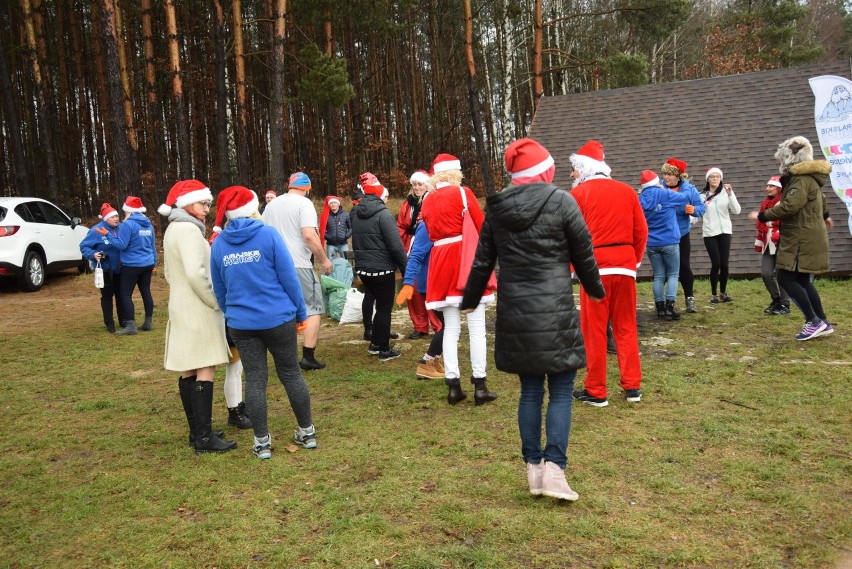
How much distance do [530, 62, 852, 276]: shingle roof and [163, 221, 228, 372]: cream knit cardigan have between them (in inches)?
362

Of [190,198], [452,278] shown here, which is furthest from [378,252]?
[190,198]

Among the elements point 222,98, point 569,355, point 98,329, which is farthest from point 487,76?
point 569,355

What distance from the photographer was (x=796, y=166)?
21.4ft

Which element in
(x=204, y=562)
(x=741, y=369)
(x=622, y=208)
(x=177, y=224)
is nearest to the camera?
(x=204, y=562)

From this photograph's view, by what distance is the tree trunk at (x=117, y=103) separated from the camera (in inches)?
595

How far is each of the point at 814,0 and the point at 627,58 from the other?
112ft

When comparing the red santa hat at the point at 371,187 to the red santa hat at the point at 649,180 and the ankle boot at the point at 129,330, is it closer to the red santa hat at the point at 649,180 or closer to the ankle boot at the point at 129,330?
the red santa hat at the point at 649,180

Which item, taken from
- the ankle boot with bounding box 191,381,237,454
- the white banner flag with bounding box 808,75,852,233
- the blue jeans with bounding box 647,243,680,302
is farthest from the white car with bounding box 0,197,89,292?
the white banner flag with bounding box 808,75,852,233

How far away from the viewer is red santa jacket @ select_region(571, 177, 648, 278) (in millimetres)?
5262

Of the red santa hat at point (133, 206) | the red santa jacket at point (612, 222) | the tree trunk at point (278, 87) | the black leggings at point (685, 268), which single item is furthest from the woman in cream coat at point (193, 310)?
the tree trunk at point (278, 87)

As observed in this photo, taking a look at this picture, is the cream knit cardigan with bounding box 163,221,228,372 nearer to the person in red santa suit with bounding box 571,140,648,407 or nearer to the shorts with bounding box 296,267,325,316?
the shorts with bounding box 296,267,325,316

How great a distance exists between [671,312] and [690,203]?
1377mm

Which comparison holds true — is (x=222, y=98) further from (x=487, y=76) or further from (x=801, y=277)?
(x=801, y=277)

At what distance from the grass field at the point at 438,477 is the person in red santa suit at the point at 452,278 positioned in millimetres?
270
